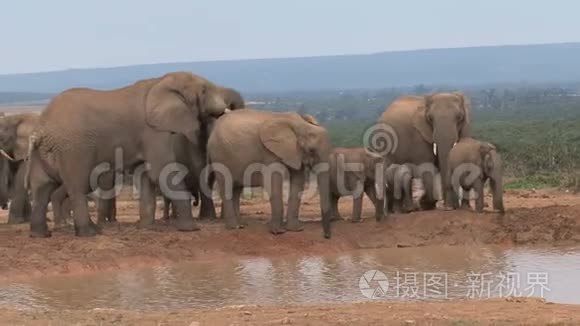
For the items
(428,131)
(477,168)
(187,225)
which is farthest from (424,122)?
(187,225)

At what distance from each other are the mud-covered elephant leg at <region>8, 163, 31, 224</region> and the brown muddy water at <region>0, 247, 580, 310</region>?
15.1 ft

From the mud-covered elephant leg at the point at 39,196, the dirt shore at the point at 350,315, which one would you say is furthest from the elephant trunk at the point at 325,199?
the dirt shore at the point at 350,315

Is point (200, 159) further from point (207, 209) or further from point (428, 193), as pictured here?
point (428, 193)

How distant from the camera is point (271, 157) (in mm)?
15070

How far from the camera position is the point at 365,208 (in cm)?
1931

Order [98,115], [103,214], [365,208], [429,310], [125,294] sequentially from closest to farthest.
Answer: [429,310], [125,294], [98,115], [103,214], [365,208]

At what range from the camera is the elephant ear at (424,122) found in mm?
17094

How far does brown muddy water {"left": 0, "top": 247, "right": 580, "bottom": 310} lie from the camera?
11.1 m

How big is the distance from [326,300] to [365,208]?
8.51 m

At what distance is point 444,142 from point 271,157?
3.15 metres

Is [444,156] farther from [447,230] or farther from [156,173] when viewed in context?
[156,173]

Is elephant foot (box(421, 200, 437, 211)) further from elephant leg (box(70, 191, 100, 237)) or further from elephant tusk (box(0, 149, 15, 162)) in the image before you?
elephant tusk (box(0, 149, 15, 162))

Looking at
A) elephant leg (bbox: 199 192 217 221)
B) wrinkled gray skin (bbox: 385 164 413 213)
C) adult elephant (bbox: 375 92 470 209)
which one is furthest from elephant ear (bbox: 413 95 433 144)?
elephant leg (bbox: 199 192 217 221)

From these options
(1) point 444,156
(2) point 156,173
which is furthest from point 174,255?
(1) point 444,156
